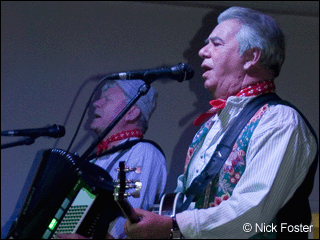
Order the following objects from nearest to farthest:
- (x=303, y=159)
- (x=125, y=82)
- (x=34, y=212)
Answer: (x=303, y=159) < (x=34, y=212) < (x=125, y=82)

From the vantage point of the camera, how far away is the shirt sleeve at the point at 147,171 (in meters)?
2.40

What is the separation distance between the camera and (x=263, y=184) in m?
1.58

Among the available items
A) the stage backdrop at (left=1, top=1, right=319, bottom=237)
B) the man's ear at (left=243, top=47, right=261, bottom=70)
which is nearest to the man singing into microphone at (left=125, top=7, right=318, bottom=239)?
the man's ear at (left=243, top=47, right=261, bottom=70)

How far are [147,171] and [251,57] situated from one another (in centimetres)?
87

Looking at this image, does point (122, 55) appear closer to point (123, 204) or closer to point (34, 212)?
point (34, 212)

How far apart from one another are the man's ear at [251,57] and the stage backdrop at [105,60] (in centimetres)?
164

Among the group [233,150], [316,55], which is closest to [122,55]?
[316,55]

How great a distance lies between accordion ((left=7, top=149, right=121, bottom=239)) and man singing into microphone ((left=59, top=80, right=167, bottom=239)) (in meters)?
0.38

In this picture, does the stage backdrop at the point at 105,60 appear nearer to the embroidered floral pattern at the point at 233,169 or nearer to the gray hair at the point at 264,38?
the gray hair at the point at 264,38

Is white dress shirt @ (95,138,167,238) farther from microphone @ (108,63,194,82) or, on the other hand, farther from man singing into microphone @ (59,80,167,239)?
microphone @ (108,63,194,82)

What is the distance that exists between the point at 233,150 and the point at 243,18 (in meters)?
0.62

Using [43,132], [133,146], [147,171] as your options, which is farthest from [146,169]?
[43,132]

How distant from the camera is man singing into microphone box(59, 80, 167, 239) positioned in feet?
8.04

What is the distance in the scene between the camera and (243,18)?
80.9 inches
